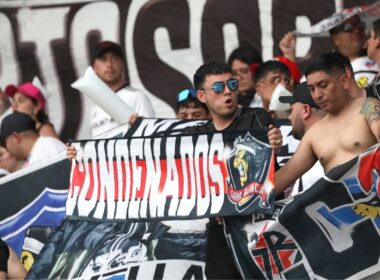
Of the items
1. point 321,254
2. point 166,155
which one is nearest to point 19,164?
point 166,155

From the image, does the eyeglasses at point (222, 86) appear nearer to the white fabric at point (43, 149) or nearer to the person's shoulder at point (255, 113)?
the person's shoulder at point (255, 113)

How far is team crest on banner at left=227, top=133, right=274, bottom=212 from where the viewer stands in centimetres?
742

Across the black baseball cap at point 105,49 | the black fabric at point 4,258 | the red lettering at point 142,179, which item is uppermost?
the black baseball cap at point 105,49

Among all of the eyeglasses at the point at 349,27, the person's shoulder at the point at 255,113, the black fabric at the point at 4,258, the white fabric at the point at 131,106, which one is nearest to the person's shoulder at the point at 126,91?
the white fabric at the point at 131,106

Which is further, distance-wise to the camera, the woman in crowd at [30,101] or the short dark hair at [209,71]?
the woman in crowd at [30,101]

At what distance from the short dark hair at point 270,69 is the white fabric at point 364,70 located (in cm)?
54

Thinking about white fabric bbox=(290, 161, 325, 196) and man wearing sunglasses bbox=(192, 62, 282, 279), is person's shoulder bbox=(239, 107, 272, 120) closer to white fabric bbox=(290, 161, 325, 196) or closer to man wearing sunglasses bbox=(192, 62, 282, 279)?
man wearing sunglasses bbox=(192, 62, 282, 279)

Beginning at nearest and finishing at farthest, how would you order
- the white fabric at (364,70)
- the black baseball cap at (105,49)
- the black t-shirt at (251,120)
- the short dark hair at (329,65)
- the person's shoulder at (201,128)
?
the short dark hair at (329,65), the black t-shirt at (251,120), the person's shoulder at (201,128), the white fabric at (364,70), the black baseball cap at (105,49)

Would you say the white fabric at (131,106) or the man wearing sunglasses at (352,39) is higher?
the man wearing sunglasses at (352,39)

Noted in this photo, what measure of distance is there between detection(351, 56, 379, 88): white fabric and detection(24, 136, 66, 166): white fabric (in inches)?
98.4

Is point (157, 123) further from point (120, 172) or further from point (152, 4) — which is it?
point (152, 4)

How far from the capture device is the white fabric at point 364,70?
31.1ft

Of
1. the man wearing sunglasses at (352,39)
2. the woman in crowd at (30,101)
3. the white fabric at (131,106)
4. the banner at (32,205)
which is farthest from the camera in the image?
the woman in crowd at (30,101)

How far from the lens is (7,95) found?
11.6 m
